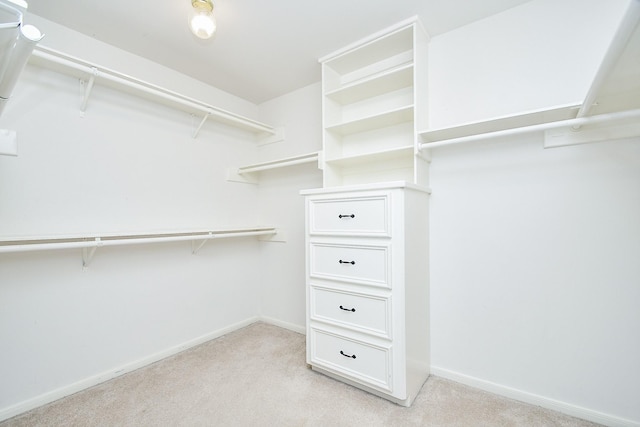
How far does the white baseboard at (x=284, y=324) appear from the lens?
255 cm

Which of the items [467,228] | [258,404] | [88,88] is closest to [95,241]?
[88,88]

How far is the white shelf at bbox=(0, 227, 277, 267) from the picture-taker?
1385mm

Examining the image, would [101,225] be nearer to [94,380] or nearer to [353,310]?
[94,380]

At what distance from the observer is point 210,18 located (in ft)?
4.82

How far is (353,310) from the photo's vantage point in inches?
65.6

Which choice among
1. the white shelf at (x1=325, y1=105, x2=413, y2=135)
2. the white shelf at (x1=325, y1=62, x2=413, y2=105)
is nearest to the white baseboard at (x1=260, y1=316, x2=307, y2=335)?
the white shelf at (x1=325, y1=105, x2=413, y2=135)

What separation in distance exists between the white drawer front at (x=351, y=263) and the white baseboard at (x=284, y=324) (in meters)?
0.96

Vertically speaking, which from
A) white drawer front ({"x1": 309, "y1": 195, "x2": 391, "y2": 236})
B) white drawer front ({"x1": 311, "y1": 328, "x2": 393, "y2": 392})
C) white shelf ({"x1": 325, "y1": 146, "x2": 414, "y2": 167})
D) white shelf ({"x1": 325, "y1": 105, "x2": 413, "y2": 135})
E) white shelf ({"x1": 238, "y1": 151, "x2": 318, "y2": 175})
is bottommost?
white drawer front ({"x1": 311, "y1": 328, "x2": 393, "y2": 392})

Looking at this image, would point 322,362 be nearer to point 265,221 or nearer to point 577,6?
point 265,221

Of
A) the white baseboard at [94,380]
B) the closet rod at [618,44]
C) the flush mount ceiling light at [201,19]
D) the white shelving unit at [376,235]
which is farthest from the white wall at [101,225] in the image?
the closet rod at [618,44]

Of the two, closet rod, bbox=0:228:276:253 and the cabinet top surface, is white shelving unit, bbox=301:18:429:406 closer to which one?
the cabinet top surface

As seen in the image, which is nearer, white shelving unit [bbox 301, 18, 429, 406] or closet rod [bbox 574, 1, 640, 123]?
closet rod [bbox 574, 1, 640, 123]

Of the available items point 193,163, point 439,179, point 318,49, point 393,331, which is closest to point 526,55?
point 439,179

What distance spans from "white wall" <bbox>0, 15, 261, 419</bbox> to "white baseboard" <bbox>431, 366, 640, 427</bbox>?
191 centimetres
